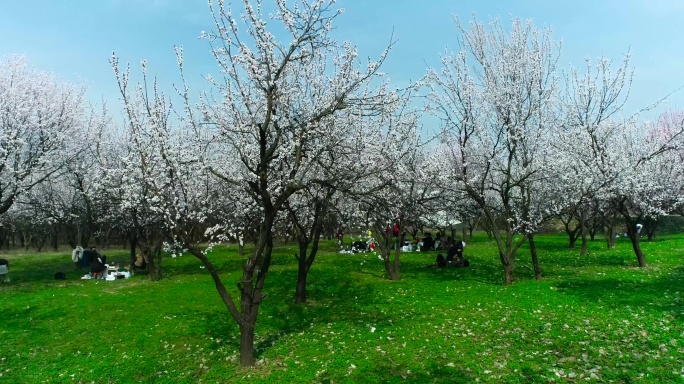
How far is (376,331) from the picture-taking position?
12.4m

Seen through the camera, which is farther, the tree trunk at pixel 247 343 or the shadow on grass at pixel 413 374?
the tree trunk at pixel 247 343

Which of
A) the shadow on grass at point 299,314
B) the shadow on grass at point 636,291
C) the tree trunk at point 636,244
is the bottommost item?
the shadow on grass at point 299,314

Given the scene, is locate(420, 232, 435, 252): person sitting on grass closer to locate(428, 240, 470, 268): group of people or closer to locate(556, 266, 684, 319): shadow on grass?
locate(428, 240, 470, 268): group of people

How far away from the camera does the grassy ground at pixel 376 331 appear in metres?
9.85

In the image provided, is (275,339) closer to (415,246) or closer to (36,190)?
(415,246)

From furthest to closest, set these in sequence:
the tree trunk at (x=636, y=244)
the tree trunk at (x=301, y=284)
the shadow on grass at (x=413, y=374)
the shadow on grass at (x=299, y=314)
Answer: the tree trunk at (x=636, y=244) < the tree trunk at (x=301, y=284) < the shadow on grass at (x=299, y=314) < the shadow on grass at (x=413, y=374)

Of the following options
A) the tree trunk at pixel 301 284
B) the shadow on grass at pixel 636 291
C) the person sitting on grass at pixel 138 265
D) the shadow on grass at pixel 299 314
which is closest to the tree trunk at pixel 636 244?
the shadow on grass at pixel 636 291

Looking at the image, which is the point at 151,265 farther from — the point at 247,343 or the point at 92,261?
the point at 247,343

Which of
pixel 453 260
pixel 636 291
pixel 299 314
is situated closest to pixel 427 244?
pixel 453 260

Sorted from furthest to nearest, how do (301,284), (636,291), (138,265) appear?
(138,265) < (301,284) < (636,291)

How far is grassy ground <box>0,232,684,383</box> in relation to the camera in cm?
985

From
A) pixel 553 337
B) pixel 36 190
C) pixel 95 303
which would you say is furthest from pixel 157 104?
pixel 36 190

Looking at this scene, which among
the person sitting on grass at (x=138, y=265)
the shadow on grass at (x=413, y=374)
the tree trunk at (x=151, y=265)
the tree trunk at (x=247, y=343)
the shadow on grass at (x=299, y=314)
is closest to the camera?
the shadow on grass at (x=413, y=374)

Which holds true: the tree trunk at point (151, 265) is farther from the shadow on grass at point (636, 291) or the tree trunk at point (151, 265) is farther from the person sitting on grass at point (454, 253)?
the shadow on grass at point (636, 291)
